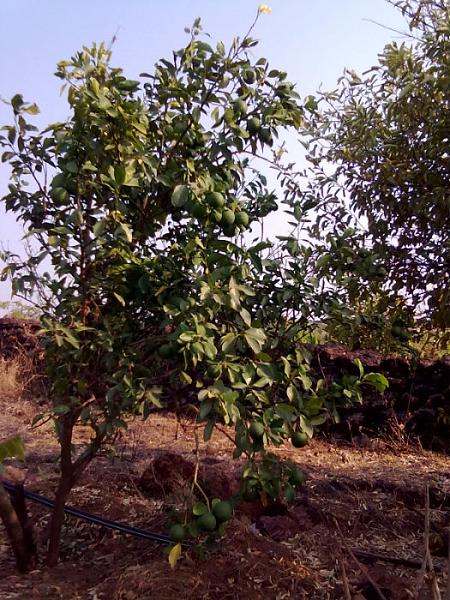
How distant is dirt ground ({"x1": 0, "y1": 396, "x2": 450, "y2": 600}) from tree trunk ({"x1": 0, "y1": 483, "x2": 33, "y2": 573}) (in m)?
0.06

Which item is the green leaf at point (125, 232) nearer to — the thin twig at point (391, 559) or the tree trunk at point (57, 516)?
the tree trunk at point (57, 516)

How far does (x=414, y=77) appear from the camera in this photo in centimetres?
362

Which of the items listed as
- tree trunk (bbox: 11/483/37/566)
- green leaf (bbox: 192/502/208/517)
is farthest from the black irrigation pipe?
green leaf (bbox: 192/502/208/517)

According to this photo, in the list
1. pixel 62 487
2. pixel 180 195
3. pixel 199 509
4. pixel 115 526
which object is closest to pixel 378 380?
pixel 199 509

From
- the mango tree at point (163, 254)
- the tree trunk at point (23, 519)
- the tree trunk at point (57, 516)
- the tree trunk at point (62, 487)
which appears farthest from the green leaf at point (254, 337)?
the tree trunk at point (23, 519)

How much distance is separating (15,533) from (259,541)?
1173 mm

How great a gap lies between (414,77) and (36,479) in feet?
11.2

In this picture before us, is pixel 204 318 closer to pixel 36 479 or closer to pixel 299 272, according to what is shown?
pixel 299 272

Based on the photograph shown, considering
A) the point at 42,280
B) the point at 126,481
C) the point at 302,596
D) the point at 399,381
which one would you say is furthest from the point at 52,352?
the point at 399,381

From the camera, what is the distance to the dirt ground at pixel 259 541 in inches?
113

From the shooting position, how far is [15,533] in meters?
2.93

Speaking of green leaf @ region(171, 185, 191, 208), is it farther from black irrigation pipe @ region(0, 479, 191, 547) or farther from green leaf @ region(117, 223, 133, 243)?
black irrigation pipe @ region(0, 479, 191, 547)

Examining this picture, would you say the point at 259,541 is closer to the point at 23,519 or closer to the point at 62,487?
the point at 62,487

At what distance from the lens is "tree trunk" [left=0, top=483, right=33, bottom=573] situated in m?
2.87
